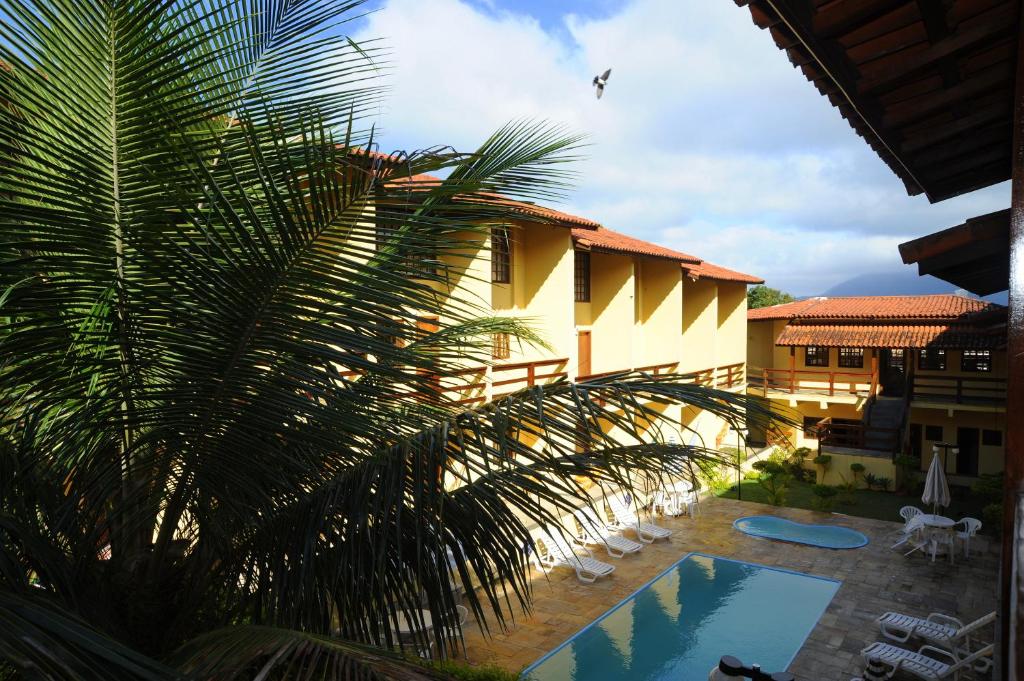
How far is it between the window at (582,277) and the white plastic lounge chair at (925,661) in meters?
11.9

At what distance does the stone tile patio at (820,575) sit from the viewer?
1011 centimetres

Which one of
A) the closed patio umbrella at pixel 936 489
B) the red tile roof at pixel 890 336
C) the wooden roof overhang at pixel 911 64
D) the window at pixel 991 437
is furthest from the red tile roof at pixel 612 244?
the window at pixel 991 437

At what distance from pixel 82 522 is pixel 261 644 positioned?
1.62 meters

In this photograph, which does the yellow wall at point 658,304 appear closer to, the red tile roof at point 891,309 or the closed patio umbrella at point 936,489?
the red tile roof at point 891,309

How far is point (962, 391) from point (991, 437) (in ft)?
5.54

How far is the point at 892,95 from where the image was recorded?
416 centimetres

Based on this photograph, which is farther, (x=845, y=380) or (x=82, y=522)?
(x=845, y=380)

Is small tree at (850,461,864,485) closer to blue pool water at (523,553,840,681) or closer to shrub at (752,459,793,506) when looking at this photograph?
shrub at (752,459,793,506)

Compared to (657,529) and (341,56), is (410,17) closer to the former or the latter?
(341,56)

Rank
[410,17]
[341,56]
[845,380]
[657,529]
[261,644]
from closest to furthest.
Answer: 1. [261,644]
2. [341,56]
3. [410,17]
4. [657,529]
5. [845,380]

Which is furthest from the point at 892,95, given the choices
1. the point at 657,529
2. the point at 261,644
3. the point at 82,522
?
the point at 657,529

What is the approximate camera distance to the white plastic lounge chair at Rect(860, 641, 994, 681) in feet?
28.5

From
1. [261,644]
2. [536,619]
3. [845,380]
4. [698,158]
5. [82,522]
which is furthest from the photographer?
[698,158]

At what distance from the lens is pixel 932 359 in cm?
2295
